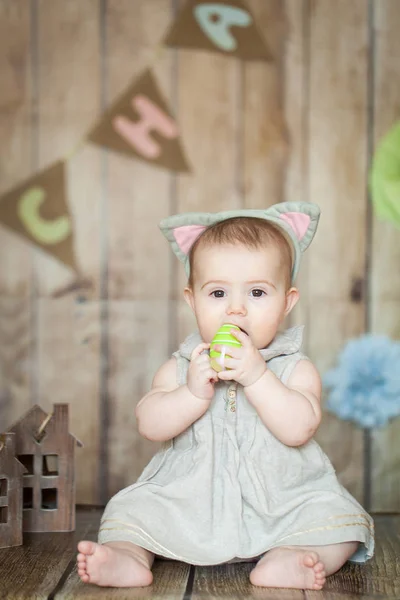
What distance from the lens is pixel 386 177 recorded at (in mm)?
2305

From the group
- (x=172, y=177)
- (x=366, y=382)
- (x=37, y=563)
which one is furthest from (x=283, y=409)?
(x=172, y=177)

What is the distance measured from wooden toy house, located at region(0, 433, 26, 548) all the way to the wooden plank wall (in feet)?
1.66

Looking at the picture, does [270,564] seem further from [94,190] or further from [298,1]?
[298,1]

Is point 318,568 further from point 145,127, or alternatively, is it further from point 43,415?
point 145,127

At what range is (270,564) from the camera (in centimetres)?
145

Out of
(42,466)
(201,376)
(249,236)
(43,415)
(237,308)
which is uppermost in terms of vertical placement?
(249,236)

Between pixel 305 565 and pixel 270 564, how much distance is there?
0.06 m

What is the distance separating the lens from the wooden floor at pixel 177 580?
1.40 meters

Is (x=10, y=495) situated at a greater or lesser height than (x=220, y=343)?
lesser

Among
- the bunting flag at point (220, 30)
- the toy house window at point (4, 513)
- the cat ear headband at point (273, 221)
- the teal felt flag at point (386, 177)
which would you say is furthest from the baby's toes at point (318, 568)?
the bunting flag at point (220, 30)

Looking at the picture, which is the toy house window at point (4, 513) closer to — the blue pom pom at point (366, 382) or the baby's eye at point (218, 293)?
the baby's eye at point (218, 293)

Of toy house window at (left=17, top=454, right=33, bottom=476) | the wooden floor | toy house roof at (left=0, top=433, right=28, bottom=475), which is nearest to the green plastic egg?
the wooden floor

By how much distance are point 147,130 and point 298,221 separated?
29.6 inches

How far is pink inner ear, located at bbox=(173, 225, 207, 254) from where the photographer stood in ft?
5.62
